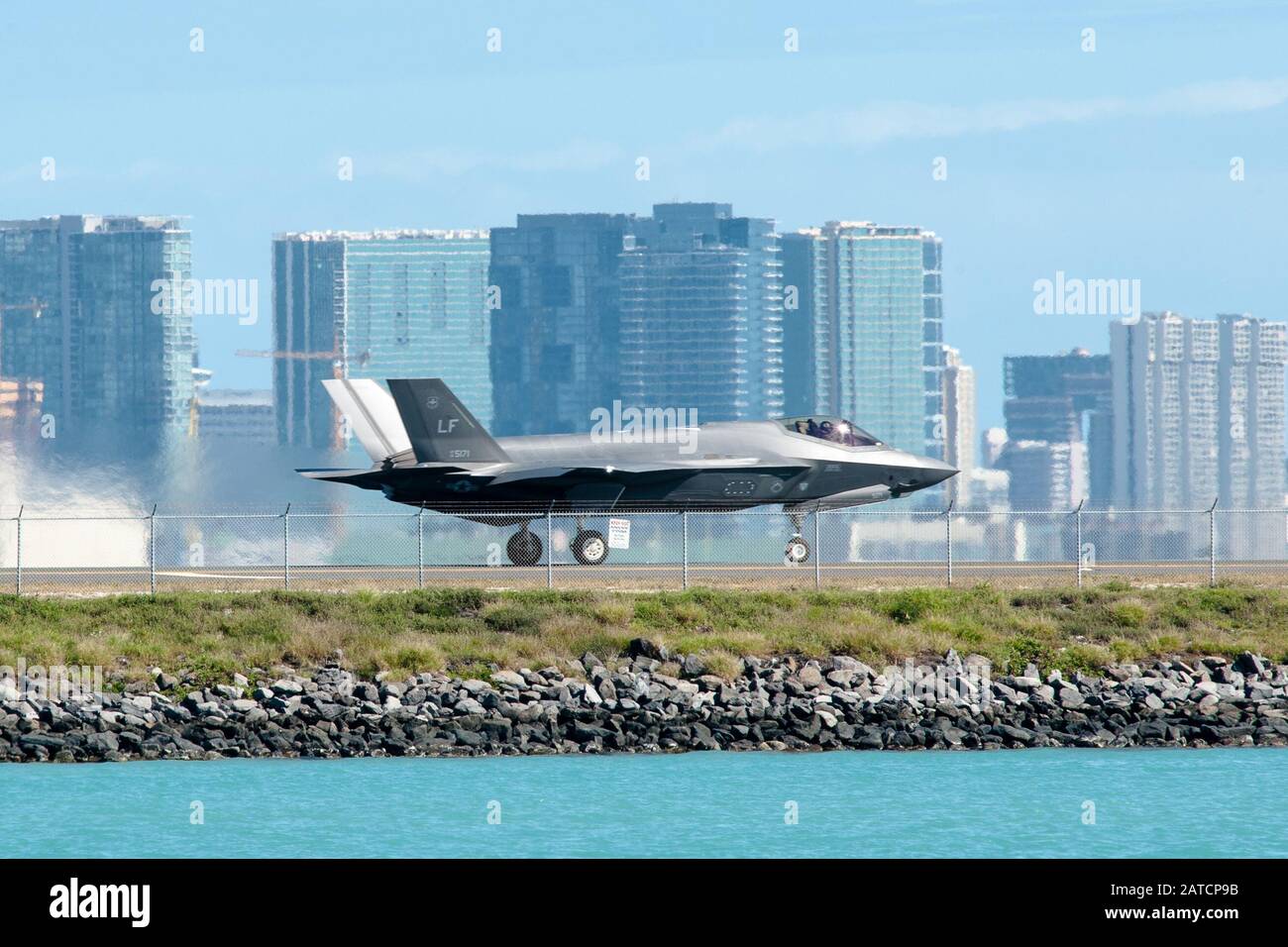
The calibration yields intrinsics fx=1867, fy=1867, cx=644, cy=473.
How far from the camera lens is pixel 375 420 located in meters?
46.5

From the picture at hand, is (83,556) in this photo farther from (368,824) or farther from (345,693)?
(368,824)

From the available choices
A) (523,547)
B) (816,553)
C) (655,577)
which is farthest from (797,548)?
(816,553)

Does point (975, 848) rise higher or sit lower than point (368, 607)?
lower

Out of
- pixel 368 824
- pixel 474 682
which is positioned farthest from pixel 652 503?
pixel 368 824

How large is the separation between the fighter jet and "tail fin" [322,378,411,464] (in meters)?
1.62

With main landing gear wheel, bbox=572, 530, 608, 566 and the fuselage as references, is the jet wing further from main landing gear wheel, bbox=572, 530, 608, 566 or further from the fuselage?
main landing gear wheel, bbox=572, 530, 608, 566

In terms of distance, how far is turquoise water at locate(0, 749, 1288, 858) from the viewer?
23234 millimetres

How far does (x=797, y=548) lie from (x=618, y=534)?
554 cm

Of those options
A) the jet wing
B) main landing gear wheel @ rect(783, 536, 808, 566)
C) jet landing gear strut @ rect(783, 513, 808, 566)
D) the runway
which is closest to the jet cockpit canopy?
the jet wing

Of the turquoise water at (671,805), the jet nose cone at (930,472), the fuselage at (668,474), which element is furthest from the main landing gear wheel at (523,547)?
the turquoise water at (671,805)

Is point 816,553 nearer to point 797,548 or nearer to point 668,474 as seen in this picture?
point 668,474

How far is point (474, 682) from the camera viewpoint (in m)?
32.4
